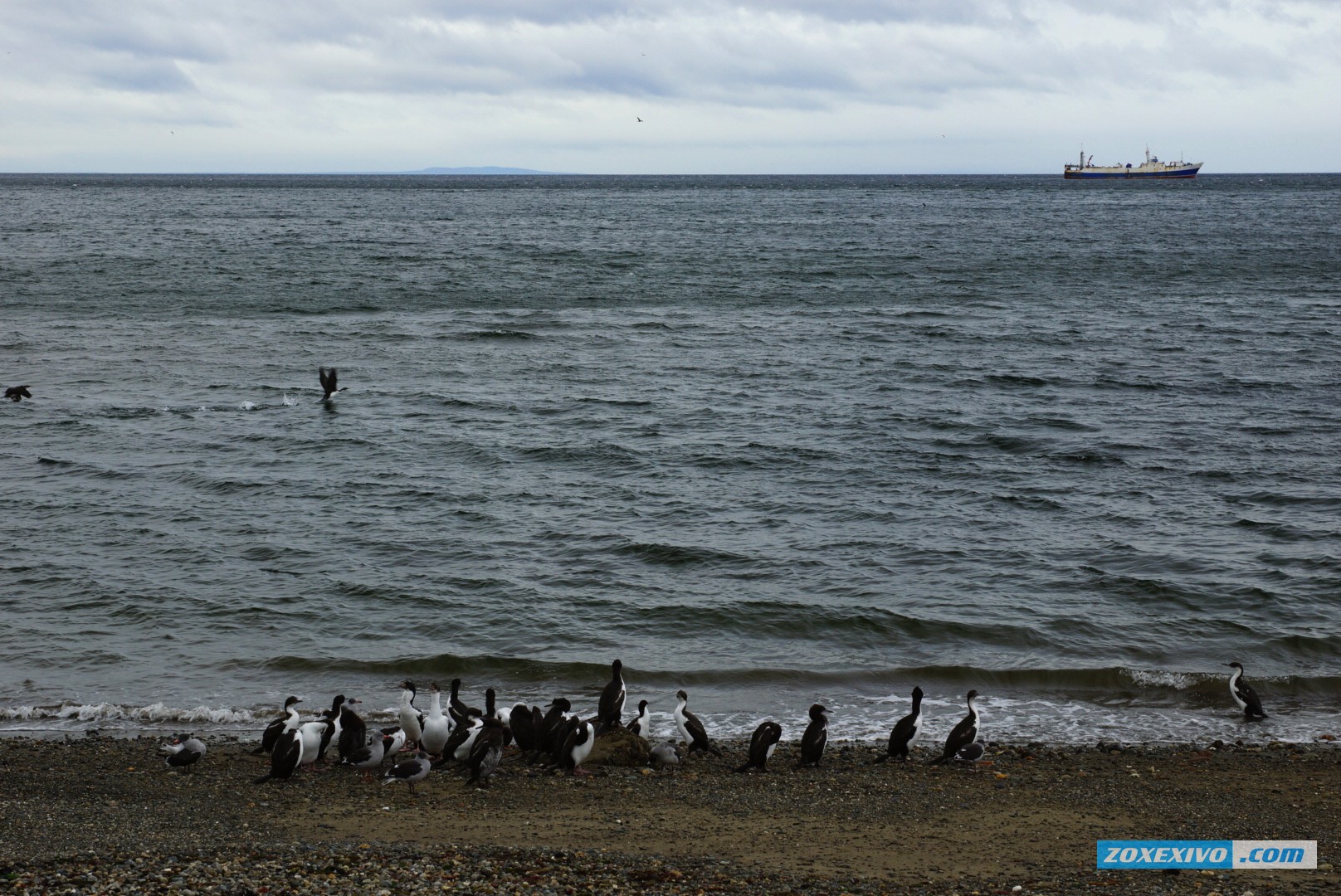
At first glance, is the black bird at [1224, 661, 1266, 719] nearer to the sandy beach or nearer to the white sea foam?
the white sea foam

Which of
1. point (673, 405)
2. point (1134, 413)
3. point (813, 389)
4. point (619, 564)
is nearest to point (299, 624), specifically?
point (619, 564)

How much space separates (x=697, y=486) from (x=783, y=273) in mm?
40353

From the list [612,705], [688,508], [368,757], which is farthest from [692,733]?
[688,508]

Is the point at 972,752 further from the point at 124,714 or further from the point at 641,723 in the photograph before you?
the point at 124,714

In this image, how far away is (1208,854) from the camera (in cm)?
972

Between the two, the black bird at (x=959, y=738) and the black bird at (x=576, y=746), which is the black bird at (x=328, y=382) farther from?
the black bird at (x=959, y=738)


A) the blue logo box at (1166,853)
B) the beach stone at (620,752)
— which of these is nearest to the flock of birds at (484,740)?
the beach stone at (620,752)

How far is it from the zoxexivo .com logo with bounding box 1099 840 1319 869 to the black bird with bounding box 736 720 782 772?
3.33 meters

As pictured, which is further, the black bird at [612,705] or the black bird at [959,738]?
the black bird at [612,705]

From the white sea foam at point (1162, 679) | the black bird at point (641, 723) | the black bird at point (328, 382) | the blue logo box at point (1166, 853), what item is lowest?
the white sea foam at point (1162, 679)

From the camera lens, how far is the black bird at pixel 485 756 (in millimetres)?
11492

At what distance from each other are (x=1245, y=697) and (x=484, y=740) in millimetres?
8666

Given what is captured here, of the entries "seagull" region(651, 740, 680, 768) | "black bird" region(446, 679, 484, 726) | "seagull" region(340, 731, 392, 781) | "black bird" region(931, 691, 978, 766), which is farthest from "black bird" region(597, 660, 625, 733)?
"black bird" region(931, 691, 978, 766)

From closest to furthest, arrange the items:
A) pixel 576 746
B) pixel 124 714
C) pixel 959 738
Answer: pixel 576 746, pixel 959 738, pixel 124 714
